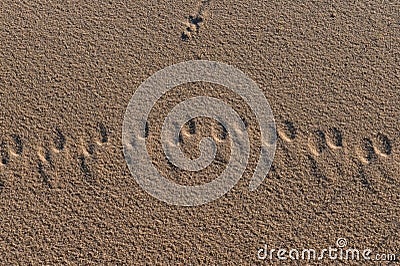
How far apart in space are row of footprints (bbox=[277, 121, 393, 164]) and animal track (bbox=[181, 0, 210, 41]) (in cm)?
93

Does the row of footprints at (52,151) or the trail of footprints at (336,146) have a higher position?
the trail of footprints at (336,146)

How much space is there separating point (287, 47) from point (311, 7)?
0.36 meters

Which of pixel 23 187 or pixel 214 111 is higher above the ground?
pixel 214 111

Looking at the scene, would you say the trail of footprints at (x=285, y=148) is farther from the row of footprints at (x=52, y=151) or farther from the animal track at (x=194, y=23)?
the animal track at (x=194, y=23)

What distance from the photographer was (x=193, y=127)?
9.32 ft

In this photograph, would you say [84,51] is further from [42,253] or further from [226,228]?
[226,228]

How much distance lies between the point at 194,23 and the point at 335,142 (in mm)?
1305

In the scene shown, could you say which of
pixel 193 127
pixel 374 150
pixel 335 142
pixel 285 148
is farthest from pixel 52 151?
pixel 374 150

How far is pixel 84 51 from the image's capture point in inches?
114

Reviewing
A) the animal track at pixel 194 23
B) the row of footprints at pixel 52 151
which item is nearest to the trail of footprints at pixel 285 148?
the row of footprints at pixel 52 151

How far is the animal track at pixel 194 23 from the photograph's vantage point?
9.62 ft

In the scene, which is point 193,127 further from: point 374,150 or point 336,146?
point 374,150

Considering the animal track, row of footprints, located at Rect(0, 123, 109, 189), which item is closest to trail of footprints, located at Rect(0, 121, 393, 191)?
row of footprints, located at Rect(0, 123, 109, 189)

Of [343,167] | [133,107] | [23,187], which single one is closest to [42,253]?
[23,187]
